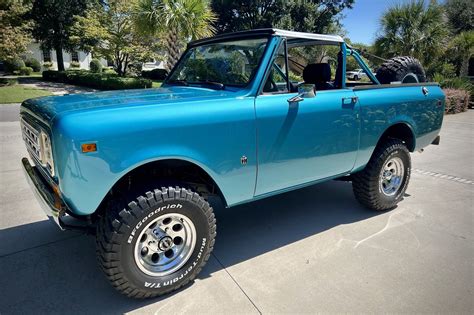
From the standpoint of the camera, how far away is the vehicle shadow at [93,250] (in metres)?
2.59

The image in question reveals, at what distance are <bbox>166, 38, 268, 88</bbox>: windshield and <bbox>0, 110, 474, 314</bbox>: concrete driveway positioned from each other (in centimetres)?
161

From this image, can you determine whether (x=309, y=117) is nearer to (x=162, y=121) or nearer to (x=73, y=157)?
(x=162, y=121)

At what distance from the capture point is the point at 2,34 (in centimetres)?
1748

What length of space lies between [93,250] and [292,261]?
1.89 metres

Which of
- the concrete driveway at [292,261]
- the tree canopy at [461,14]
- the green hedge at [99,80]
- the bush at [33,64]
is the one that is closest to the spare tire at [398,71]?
the concrete driveway at [292,261]

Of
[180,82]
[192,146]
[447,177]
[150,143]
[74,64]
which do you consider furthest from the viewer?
[74,64]

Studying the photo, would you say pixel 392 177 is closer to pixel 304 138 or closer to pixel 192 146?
pixel 304 138

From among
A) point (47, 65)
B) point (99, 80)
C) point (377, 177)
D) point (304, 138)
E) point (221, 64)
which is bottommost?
point (377, 177)

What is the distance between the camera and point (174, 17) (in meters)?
11.9

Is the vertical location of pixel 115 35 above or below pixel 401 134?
above

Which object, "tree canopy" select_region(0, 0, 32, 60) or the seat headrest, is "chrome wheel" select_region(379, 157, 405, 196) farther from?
"tree canopy" select_region(0, 0, 32, 60)

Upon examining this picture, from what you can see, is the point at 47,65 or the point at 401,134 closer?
the point at 401,134

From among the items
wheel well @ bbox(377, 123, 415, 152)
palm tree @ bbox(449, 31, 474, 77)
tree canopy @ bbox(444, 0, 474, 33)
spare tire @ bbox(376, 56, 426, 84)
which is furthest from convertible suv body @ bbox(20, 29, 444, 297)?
tree canopy @ bbox(444, 0, 474, 33)

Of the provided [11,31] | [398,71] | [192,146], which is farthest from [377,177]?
[11,31]
